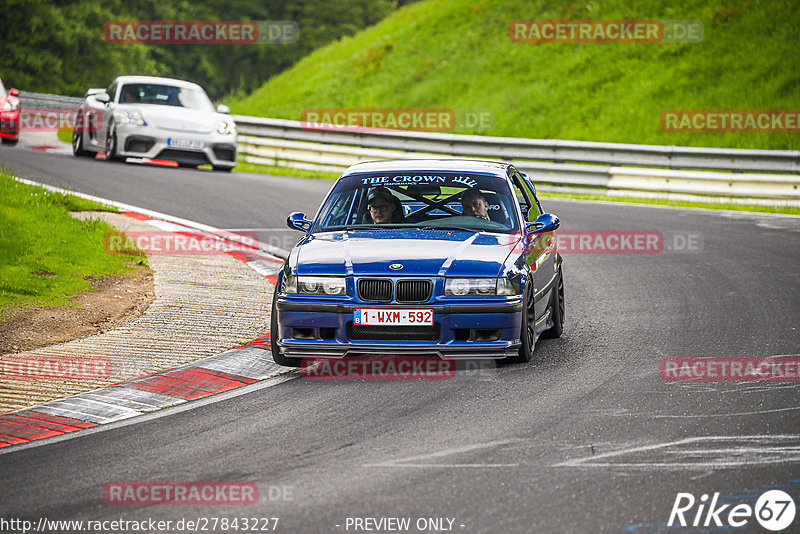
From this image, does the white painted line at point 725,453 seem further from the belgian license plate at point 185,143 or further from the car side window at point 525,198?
the belgian license plate at point 185,143

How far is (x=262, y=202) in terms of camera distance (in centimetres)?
Result: 1856

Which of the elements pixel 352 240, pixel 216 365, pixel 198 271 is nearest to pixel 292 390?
pixel 216 365

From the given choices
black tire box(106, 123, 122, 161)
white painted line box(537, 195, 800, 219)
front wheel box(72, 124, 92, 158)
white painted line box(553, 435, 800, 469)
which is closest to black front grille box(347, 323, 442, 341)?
white painted line box(553, 435, 800, 469)

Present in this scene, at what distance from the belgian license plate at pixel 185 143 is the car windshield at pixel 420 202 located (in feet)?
41.4

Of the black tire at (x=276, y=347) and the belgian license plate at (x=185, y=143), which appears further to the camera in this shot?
the belgian license plate at (x=185, y=143)

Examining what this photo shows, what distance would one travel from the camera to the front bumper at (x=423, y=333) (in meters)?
8.09

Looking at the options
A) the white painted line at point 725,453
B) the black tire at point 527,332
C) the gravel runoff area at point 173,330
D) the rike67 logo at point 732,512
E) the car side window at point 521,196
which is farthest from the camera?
the car side window at point 521,196

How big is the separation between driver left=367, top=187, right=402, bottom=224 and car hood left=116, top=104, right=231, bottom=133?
12.9 m

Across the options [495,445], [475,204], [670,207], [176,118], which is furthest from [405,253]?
[176,118]

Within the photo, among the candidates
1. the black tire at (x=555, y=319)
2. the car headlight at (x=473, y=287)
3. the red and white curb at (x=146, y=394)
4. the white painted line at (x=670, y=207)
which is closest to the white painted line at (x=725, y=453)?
the car headlight at (x=473, y=287)

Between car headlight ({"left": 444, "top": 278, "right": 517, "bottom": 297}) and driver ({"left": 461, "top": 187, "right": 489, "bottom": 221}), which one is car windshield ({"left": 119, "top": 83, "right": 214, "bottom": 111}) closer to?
driver ({"left": 461, "top": 187, "right": 489, "bottom": 221})

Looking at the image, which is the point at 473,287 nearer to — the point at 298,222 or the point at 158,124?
the point at 298,222

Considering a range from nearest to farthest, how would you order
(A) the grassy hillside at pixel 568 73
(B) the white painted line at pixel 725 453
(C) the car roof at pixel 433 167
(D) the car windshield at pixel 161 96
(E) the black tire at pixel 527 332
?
(B) the white painted line at pixel 725 453 → (E) the black tire at pixel 527 332 → (C) the car roof at pixel 433 167 → (D) the car windshield at pixel 161 96 → (A) the grassy hillside at pixel 568 73

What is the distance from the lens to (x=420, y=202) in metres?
9.70
